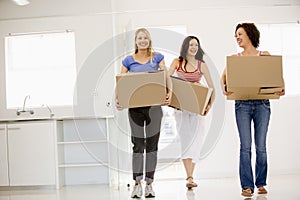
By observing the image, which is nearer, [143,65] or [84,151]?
[143,65]

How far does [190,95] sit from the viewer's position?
10.3 feet

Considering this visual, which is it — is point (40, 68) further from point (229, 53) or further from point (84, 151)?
point (229, 53)

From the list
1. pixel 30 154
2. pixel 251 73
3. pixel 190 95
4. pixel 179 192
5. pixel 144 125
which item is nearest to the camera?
pixel 251 73

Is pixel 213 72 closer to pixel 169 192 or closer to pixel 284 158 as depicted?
pixel 284 158

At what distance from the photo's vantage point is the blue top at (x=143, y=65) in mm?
3240

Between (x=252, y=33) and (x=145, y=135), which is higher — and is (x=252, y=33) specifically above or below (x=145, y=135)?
above

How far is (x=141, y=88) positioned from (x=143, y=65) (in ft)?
1.03

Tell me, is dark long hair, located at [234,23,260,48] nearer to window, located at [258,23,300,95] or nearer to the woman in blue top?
the woman in blue top

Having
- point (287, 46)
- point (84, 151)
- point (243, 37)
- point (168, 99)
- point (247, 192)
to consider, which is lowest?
point (247, 192)

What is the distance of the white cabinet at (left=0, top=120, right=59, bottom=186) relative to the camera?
4.37 metres

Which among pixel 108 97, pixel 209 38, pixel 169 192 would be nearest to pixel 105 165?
pixel 108 97

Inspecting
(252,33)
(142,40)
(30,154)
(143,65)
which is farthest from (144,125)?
(30,154)

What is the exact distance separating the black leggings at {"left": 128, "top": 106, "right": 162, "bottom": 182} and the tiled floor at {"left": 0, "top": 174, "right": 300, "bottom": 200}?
0.25m

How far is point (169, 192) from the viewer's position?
11.8ft
